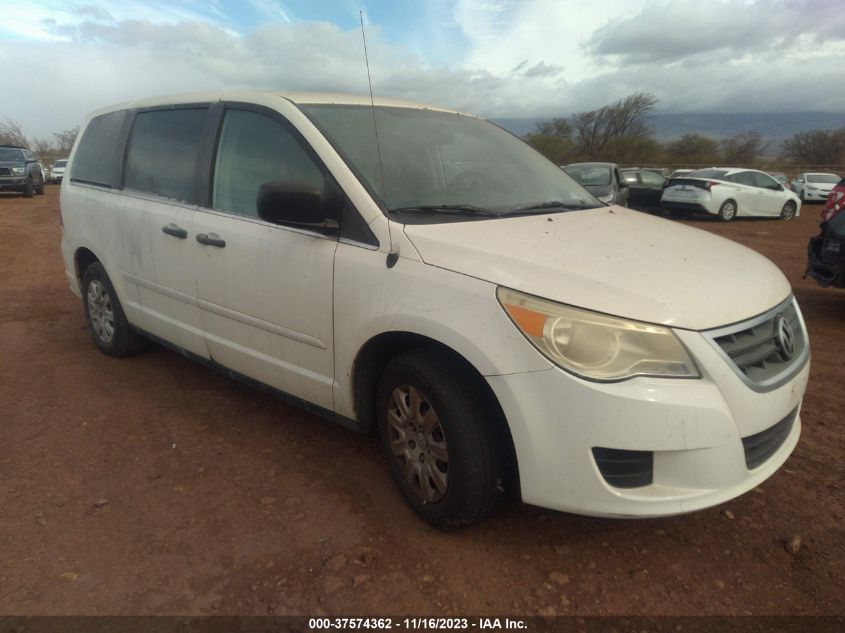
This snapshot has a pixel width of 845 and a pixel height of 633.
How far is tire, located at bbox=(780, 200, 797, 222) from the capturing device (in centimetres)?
1767

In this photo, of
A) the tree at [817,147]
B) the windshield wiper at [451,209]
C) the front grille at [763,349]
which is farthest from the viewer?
the tree at [817,147]

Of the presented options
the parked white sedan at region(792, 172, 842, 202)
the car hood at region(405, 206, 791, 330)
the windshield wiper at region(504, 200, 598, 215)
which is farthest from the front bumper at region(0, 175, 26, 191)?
the parked white sedan at region(792, 172, 842, 202)

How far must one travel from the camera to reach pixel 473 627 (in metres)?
1.97

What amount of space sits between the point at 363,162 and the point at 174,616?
1.95 m

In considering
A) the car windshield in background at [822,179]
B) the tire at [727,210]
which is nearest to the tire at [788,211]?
the tire at [727,210]

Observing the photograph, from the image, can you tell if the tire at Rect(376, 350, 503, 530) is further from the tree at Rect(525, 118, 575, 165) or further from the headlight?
the tree at Rect(525, 118, 575, 165)

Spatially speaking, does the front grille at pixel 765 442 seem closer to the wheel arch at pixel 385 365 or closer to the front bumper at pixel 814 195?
the wheel arch at pixel 385 365

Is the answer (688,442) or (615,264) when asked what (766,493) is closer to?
(688,442)

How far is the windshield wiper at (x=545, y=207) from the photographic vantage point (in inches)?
109

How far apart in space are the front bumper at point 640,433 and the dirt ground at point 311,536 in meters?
0.40

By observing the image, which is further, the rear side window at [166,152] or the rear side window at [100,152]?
the rear side window at [100,152]

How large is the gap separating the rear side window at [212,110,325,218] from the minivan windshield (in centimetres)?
18

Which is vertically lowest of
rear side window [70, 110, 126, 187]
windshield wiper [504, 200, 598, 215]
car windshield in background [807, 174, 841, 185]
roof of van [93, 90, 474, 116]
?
car windshield in background [807, 174, 841, 185]

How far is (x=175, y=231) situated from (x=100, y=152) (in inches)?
60.4
